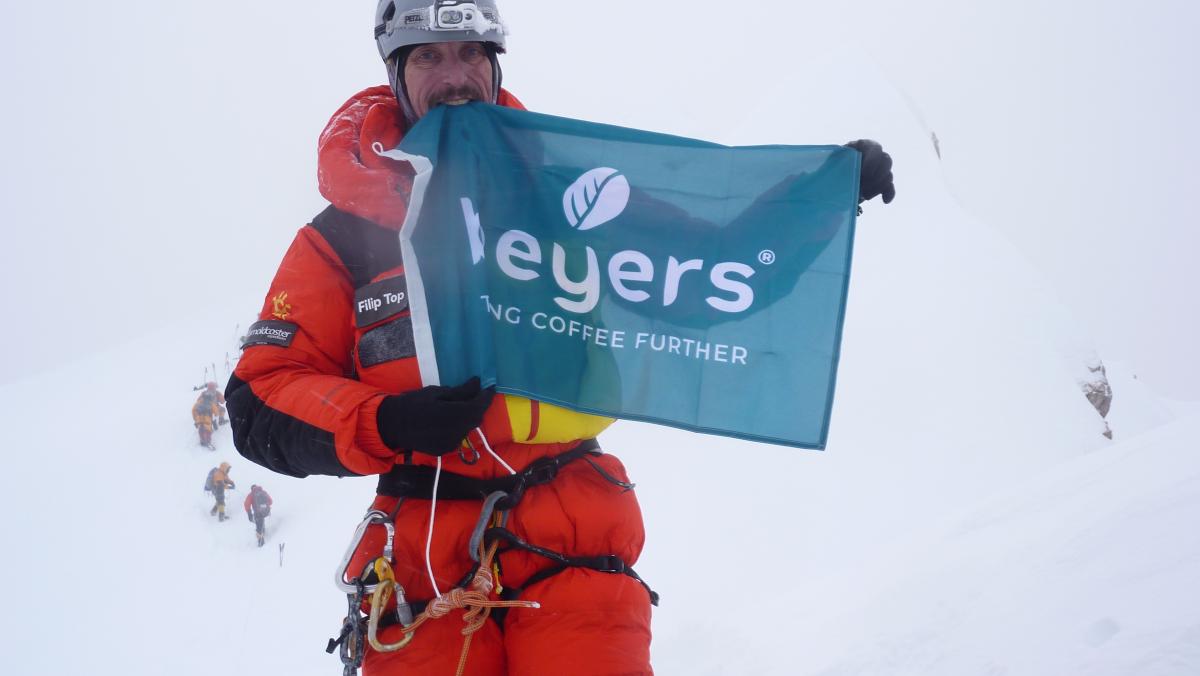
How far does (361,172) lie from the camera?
2.51 meters

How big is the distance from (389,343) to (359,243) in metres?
0.38

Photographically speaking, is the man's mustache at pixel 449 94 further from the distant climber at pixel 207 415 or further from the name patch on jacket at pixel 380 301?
the distant climber at pixel 207 415

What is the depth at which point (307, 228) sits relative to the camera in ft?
8.36

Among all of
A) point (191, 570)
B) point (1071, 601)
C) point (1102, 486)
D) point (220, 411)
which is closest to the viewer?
point (1071, 601)

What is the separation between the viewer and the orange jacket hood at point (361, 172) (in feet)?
8.20

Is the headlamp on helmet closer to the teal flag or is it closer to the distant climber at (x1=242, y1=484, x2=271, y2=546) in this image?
the teal flag

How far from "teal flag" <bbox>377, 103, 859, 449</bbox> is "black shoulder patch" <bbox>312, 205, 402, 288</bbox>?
187 mm

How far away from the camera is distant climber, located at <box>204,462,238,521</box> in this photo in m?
12.8

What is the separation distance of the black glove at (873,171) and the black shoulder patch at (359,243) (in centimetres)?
163

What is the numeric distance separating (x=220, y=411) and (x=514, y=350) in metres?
16.2

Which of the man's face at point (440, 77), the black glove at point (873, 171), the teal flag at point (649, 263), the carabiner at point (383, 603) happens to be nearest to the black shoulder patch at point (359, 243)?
the teal flag at point (649, 263)

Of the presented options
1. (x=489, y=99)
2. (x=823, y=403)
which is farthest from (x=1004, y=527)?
(x=489, y=99)

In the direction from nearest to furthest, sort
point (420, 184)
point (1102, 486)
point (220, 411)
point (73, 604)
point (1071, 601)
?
point (420, 184)
point (1071, 601)
point (1102, 486)
point (73, 604)
point (220, 411)

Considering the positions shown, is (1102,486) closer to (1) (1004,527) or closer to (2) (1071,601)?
(1) (1004,527)
